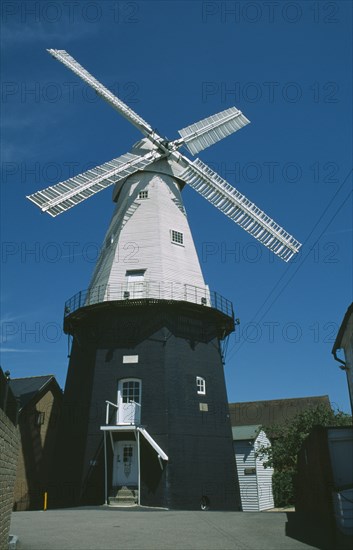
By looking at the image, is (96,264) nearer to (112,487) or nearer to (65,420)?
(65,420)

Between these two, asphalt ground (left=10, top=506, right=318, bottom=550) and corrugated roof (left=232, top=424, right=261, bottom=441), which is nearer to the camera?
asphalt ground (left=10, top=506, right=318, bottom=550)

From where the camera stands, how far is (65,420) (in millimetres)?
21203

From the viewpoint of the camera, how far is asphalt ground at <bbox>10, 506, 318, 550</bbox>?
9852mm

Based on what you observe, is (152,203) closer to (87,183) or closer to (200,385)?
(87,183)

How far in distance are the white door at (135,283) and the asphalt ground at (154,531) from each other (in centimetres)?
870

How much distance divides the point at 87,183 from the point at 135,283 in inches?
217

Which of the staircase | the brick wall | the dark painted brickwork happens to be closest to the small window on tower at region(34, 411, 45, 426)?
the dark painted brickwork

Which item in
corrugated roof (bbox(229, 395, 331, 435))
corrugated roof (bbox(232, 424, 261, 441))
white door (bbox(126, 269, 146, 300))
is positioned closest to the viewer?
white door (bbox(126, 269, 146, 300))

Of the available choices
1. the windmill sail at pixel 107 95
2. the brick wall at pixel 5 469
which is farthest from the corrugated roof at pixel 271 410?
the brick wall at pixel 5 469

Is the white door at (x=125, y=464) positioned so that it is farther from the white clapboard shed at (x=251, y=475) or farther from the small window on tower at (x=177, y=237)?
the white clapboard shed at (x=251, y=475)

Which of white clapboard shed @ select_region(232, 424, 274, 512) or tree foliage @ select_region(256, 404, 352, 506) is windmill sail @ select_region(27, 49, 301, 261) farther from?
white clapboard shed @ select_region(232, 424, 274, 512)

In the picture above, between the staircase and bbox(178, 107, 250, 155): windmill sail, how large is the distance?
56.7ft

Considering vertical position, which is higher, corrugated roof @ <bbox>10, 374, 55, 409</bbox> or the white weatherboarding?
the white weatherboarding

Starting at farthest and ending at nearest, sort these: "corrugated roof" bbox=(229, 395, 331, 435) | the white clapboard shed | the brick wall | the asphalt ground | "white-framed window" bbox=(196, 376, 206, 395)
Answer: "corrugated roof" bbox=(229, 395, 331, 435) < the white clapboard shed < "white-framed window" bbox=(196, 376, 206, 395) < the asphalt ground < the brick wall
